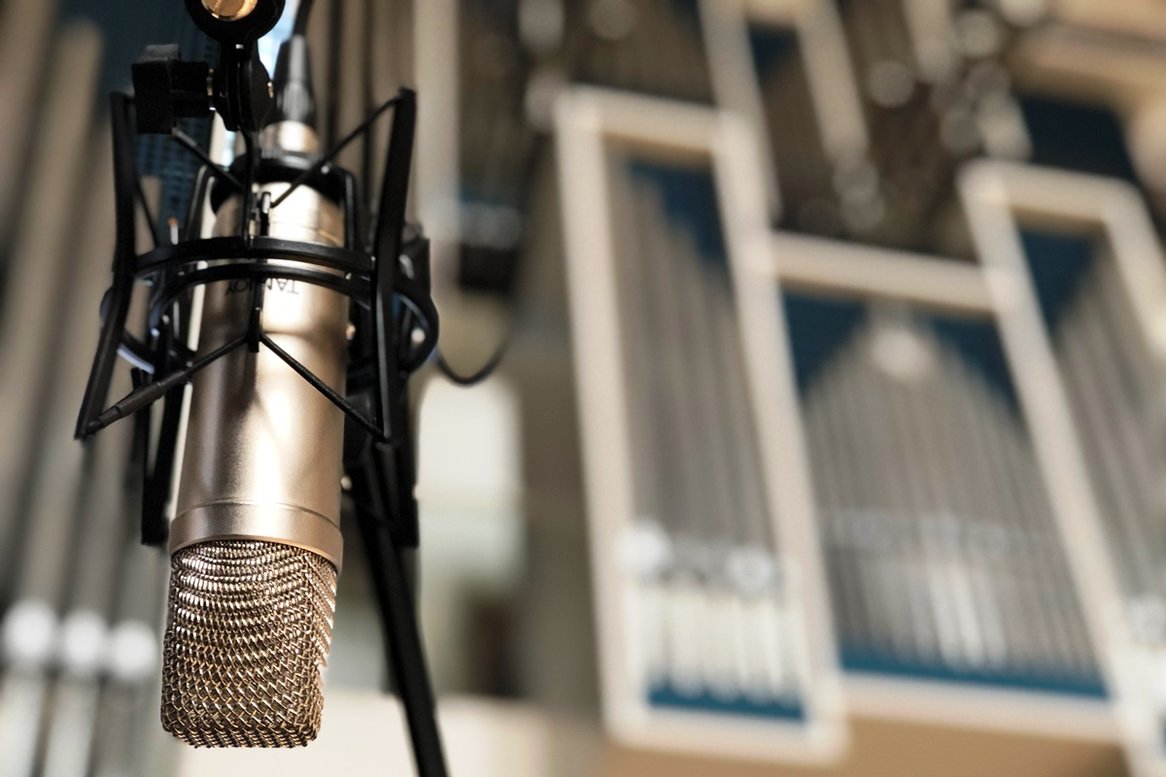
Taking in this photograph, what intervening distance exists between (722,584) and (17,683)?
5.83 ft

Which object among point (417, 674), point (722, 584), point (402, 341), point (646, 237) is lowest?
point (417, 674)

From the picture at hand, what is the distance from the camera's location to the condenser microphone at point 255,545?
48 cm

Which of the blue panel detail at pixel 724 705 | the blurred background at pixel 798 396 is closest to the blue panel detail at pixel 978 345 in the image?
the blurred background at pixel 798 396

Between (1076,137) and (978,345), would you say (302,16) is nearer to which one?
(978,345)

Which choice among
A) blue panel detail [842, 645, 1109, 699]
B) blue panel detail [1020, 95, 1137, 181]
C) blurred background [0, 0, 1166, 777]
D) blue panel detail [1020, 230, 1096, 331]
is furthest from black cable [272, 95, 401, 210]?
blue panel detail [1020, 95, 1137, 181]

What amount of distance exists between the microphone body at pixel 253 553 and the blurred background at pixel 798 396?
4.53 ft

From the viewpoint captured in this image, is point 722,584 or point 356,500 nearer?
point 356,500

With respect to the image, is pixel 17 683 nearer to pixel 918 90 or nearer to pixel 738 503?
pixel 738 503

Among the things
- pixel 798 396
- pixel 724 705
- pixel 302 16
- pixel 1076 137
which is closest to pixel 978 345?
pixel 798 396

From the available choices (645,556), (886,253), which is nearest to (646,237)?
(886,253)

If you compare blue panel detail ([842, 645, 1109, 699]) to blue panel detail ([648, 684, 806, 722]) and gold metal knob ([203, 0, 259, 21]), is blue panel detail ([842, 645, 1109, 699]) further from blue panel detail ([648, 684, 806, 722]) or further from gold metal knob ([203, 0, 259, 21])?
gold metal knob ([203, 0, 259, 21])

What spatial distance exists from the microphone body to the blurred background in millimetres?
1381

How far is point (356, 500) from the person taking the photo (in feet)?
2.00

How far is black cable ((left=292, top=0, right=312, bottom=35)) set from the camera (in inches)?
25.2
